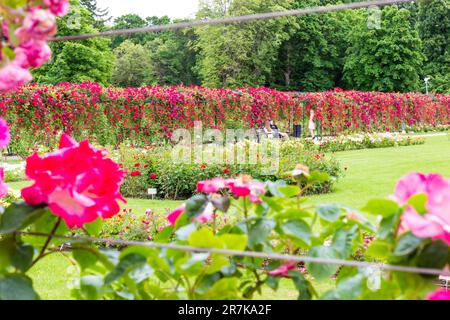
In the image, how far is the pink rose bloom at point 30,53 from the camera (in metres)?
0.83

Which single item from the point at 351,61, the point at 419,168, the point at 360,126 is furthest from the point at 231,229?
the point at 351,61

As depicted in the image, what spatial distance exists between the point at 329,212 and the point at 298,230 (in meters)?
0.06

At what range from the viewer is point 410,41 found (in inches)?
1377

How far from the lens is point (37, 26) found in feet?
2.57

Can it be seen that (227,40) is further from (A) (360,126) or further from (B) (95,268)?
(B) (95,268)

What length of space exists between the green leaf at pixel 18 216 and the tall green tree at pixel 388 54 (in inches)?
1390

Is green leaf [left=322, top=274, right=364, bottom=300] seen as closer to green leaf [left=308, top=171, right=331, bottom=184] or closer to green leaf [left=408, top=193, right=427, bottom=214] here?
green leaf [left=408, top=193, right=427, bottom=214]

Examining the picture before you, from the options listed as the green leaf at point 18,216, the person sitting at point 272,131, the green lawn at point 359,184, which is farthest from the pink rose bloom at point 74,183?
the person sitting at point 272,131

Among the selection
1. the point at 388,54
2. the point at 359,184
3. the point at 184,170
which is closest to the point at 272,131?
the point at 359,184

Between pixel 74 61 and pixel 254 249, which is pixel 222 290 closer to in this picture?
pixel 254 249

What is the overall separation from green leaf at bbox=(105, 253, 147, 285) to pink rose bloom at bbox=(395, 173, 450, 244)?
34 centimetres

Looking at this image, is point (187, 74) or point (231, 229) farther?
point (187, 74)

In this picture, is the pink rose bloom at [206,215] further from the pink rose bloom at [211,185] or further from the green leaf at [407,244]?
Result: the green leaf at [407,244]

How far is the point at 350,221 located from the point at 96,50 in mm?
31282
